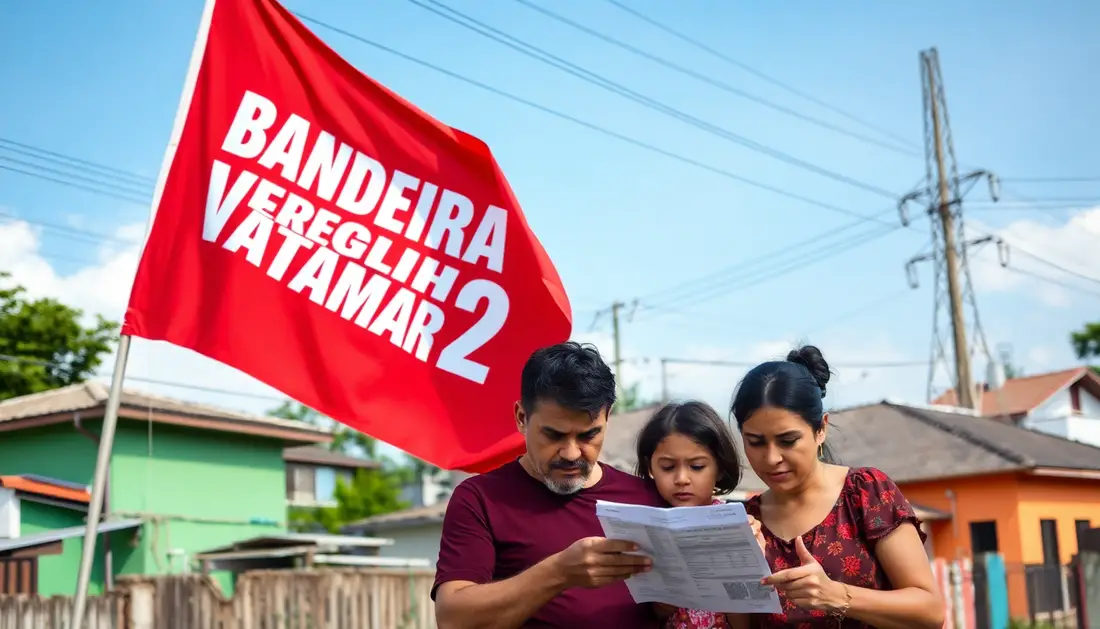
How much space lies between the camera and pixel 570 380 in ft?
11.2

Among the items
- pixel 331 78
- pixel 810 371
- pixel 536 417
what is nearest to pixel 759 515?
pixel 810 371

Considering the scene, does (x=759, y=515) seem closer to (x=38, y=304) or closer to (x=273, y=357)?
(x=273, y=357)

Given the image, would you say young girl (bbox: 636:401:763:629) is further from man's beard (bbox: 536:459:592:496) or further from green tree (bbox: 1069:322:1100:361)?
green tree (bbox: 1069:322:1100:361)

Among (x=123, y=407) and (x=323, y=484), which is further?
(x=323, y=484)

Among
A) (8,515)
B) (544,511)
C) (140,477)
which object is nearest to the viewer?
(544,511)

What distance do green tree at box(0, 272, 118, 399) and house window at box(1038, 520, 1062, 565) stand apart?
2360 centimetres

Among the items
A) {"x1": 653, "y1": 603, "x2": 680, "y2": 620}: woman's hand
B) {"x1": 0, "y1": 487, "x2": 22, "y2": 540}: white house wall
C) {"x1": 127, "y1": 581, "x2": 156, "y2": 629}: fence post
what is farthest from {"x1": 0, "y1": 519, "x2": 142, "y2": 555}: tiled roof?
{"x1": 653, "y1": 603, "x2": 680, "y2": 620}: woman's hand

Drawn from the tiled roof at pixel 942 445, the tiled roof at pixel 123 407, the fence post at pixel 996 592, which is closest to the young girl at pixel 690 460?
the fence post at pixel 996 592

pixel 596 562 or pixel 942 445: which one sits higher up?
pixel 942 445

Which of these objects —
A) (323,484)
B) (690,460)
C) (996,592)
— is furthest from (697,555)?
A: (323,484)

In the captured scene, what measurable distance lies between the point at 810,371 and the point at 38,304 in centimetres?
2792

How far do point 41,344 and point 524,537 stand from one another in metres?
28.0

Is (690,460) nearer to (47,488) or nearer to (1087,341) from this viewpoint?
(47,488)

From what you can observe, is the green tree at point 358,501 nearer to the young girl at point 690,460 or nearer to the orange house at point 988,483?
the orange house at point 988,483
